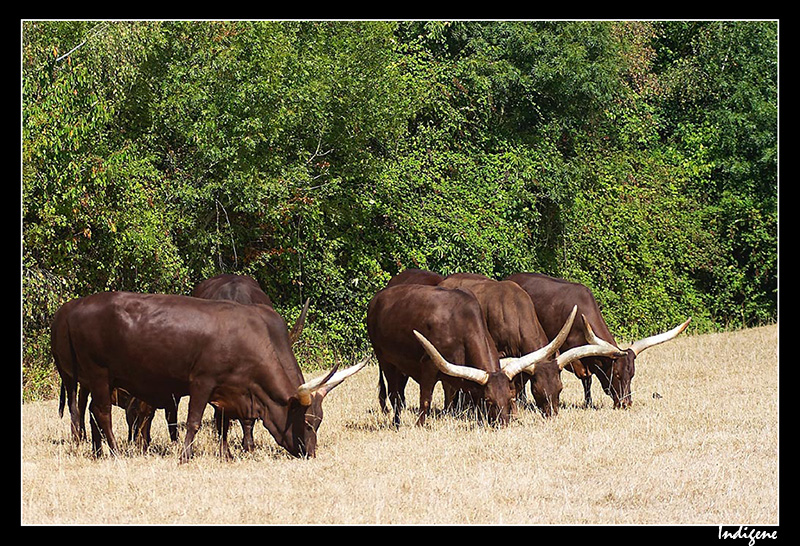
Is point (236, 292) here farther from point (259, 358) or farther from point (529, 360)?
point (529, 360)

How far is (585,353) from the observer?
11.2m

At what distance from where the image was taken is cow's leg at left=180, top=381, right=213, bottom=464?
27.6 ft

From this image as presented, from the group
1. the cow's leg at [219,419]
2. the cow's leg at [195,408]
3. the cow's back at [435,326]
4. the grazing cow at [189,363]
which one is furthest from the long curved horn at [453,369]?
the cow's leg at [195,408]

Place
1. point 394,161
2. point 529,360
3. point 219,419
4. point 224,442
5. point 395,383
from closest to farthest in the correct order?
point 224,442
point 219,419
point 529,360
point 395,383
point 394,161

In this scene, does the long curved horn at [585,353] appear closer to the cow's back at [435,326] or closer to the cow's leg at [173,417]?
the cow's back at [435,326]

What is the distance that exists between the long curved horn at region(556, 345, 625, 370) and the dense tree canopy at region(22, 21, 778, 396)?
556 cm

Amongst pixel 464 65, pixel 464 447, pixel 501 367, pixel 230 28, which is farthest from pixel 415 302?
pixel 464 65

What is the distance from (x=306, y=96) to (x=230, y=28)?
168 cm

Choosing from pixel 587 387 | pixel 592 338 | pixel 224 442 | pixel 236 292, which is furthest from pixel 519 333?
pixel 224 442

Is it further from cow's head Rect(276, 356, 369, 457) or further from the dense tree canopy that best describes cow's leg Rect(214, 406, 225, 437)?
the dense tree canopy

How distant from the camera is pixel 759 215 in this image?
2258 centimetres

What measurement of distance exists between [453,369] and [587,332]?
250 cm

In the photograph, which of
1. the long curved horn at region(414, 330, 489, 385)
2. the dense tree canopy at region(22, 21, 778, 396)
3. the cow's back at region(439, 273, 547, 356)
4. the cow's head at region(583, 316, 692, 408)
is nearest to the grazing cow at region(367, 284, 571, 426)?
the long curved horn at region(414, 330, 489, 385)

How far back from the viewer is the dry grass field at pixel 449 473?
6.82 m
